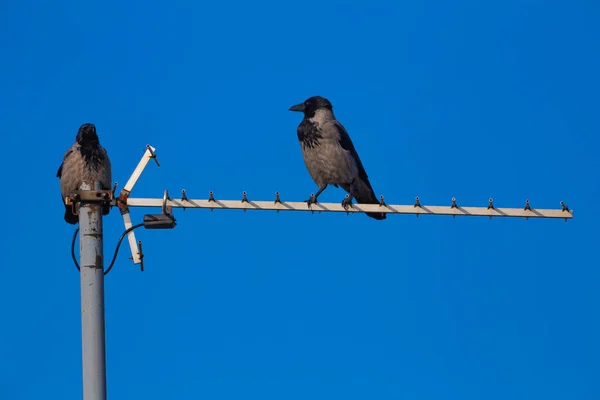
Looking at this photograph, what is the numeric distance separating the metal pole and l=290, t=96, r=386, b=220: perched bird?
6.50m

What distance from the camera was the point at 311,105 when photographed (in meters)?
12.3

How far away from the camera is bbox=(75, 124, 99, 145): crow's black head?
1168cm

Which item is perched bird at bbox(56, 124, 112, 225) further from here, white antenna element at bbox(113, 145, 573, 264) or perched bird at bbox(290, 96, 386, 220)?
white antenna element at bbox(113, 145, 573, 264)

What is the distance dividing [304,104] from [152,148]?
6.03 meters

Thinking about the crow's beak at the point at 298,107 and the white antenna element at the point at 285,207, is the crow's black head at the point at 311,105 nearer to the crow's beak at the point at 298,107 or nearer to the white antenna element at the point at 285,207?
the crow's beak at the point at 298,107

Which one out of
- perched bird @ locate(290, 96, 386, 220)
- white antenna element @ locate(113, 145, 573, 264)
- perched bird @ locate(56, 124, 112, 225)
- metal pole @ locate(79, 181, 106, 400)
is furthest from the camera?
perched bird @ locate(290, 96, 386, 220)

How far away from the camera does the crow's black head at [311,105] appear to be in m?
12.3

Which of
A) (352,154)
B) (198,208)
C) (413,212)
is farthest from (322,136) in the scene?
(198,208)

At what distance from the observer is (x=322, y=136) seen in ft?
39.5

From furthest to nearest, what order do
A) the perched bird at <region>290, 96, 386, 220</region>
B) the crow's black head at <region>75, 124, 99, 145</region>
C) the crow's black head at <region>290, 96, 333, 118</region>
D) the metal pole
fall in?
the crow's black head at <region>290, 96, 333, 118</region>, the perched bird at <region>290, 96, 386, 220</region>, the crow's black head at <region>75, 124, 99, 145</region>, the metal pole

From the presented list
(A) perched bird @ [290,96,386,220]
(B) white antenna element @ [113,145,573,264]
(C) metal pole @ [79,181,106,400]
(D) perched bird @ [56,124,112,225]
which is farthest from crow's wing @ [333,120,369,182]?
(C) metal pole @ [79,181,106,400]

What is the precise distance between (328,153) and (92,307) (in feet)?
22.3

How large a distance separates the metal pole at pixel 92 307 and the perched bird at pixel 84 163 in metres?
5.99

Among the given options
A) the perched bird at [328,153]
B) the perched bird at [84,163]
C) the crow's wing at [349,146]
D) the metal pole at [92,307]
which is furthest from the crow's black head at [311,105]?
the metal pole at [92,307]
